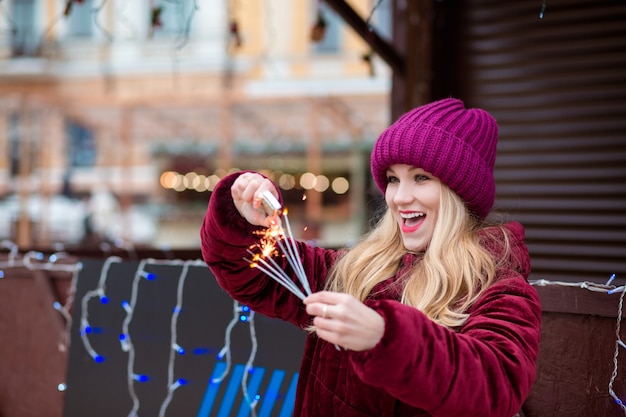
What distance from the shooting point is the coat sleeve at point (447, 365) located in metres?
0.97

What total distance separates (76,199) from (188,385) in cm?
888

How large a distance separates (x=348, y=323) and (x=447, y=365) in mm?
163

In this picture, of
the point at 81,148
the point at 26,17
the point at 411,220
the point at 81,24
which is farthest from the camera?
the point at 26,17

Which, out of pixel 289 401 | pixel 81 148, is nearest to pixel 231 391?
pixel 289 401

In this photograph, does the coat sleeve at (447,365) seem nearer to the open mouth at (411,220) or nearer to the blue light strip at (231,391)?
the open mouth at (411,220)

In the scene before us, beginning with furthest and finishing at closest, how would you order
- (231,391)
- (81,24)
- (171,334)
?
(81,24) → (171,334) → (231,391)

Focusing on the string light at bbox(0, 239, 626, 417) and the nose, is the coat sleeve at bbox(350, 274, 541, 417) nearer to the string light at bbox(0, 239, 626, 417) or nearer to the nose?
the nose

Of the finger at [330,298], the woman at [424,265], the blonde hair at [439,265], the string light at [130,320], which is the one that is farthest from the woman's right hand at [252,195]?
the string light at [130,320]

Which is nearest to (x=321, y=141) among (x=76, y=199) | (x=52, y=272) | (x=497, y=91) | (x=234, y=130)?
(x=234, y=130)

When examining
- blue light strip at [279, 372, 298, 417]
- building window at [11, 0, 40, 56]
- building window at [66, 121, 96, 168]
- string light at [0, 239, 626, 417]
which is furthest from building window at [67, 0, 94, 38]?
blue light strip at [279, 372, 298, 417]

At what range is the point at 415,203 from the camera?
55.4 inches

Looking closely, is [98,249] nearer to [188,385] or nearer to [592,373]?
[188,385]

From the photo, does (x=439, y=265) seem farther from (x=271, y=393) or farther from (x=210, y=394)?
(x=210, y=394)

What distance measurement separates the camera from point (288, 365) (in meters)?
2.16
